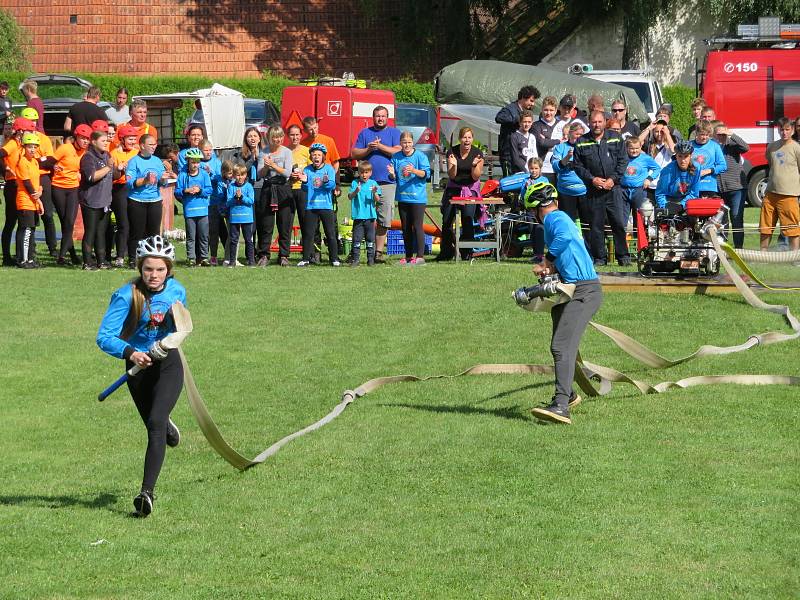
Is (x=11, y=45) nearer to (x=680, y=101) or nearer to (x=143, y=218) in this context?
(x=680, y=101)

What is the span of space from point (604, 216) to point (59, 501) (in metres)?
10.9

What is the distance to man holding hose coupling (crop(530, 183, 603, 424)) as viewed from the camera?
1080 cm

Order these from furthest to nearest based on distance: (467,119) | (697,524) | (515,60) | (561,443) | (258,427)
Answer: (515,60), (467,119), (258,427), (561,443), (697,524)

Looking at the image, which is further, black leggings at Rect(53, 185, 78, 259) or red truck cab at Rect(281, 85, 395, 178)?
red truck cab at Rect(281, 85, 395, 178)

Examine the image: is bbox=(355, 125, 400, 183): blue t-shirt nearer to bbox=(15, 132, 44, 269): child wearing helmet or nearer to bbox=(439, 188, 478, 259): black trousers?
bbox=(439, 188, 478, 259): black trousers

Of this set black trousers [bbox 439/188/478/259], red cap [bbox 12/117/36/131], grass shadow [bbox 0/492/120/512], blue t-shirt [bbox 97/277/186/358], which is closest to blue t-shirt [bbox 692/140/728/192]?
black trousers [bbox 439/188/478/259]

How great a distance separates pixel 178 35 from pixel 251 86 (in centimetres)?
725

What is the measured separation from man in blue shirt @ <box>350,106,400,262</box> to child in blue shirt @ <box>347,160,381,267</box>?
11.7 inches

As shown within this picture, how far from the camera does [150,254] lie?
27.8ft

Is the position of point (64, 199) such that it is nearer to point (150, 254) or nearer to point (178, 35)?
point (150, 254)

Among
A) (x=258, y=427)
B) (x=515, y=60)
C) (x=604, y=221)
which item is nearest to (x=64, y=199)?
(x=604, y=221)

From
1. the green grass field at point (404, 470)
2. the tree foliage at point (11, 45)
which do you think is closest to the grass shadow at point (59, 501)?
the green grass field at point (404, 470)

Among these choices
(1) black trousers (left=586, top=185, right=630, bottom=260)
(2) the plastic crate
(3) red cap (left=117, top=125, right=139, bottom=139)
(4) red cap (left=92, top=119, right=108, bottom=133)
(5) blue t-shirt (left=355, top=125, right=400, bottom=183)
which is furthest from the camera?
(2) the plastic crate

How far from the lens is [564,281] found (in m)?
10.9
